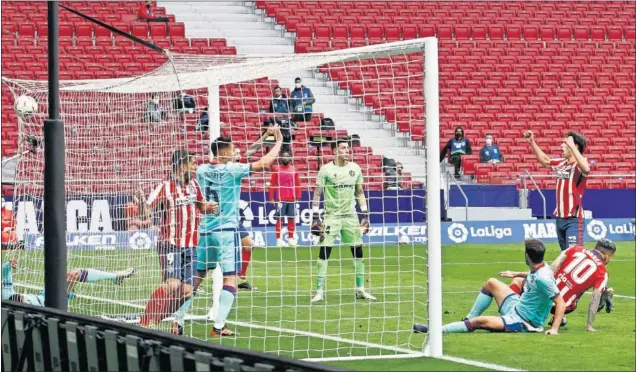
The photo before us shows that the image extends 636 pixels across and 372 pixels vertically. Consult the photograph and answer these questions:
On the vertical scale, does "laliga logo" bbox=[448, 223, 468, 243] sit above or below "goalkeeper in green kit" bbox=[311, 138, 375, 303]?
below

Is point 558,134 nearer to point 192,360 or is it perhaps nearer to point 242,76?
point 242,76

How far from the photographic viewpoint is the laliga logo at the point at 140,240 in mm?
12695

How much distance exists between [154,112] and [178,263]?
2.48 metres

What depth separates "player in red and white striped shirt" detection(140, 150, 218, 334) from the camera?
10.5 meters

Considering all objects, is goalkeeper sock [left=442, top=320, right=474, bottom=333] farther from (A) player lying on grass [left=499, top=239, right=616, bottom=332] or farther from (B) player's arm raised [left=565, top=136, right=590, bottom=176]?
(B) player's arm raised [left=565, top=136, right=590, bottom=176]

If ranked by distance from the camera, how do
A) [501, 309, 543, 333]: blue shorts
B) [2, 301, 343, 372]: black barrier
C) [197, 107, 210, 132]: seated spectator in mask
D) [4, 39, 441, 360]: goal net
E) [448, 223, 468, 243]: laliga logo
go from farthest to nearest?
[448, 223, 468, 243]: laliga logo, [197, 107, 210, 132]: seated spectator in mask, [501, 309, 543, 333]: blue shorts, [4, 39, 441, 360]: goal net, [2, 301, 343, 372]: black barrier

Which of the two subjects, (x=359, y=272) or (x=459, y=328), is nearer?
(x=459, y=328)

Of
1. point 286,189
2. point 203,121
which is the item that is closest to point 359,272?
point 203,121

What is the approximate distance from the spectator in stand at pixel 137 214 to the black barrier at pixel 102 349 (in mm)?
3608

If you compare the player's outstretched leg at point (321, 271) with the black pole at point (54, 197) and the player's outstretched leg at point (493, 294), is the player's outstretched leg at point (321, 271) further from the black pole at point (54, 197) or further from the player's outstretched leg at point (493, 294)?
the black pole at point (54, 197)

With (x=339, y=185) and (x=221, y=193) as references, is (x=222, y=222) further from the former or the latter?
(x=339, y=185)

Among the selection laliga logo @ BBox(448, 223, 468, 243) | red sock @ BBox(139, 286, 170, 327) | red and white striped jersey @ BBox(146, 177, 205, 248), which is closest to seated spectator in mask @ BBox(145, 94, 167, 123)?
red and white striped jersey @ BBox(146, 177, 205, 248)

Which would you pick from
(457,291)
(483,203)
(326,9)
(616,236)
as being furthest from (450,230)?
(326,9)

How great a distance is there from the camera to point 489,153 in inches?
1136
